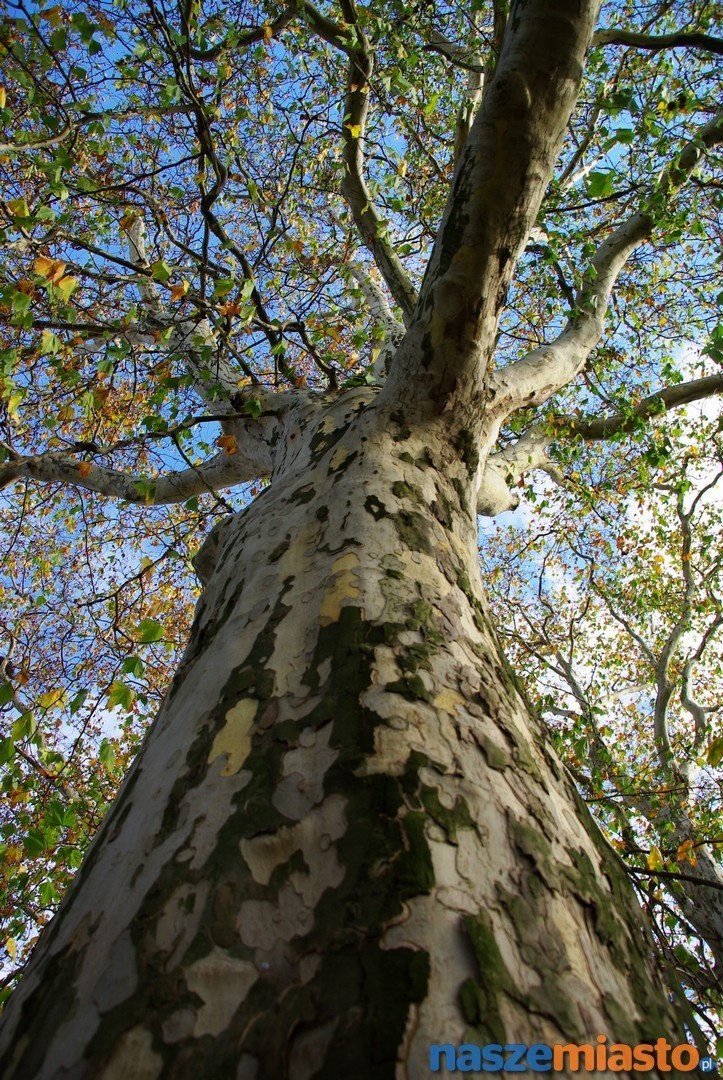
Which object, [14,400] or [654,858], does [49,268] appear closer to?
[14,400]

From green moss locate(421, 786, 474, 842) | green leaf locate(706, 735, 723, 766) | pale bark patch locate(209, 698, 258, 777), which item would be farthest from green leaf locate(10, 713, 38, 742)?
green leaf locate(706, 735, 723, 766)

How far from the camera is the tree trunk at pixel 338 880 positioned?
75cm

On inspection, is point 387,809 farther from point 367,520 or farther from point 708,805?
point 708,805

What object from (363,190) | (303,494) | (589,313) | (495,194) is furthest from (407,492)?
(363,190)

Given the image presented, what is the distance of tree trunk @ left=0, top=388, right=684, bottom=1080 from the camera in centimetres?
75

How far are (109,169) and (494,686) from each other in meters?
6.76

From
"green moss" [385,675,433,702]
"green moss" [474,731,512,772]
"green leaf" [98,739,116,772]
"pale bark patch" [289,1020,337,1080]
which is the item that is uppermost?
"green moss" [385,675,433,702]

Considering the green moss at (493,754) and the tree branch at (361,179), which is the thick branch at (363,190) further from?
the green moss at (493,754)

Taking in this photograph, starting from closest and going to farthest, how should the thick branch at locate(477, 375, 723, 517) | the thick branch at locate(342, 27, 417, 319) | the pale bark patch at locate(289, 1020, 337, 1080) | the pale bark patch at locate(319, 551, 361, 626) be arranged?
the pale bark patch at locate(289, 1020, 337, 1080) < the pale bark patch at locate(319, 551, 361, 626) < the thick branch at locate(342, 27, 417, 319) < the thick branch at locate(477, 375, 723, 517)

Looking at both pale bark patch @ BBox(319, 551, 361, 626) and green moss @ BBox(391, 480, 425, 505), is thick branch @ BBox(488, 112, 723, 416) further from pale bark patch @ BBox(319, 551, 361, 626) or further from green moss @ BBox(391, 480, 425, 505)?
pale bark patch @ BBox(319, 551, 361, 626)

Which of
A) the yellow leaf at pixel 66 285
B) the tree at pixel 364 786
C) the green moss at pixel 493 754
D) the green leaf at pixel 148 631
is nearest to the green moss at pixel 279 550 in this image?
the tree at pixel 364 786

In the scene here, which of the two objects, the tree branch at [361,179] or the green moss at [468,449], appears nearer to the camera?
the green moss at [468,449]

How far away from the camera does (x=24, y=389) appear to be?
321 cm

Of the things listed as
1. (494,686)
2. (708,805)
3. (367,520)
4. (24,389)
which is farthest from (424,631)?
(708,805)
